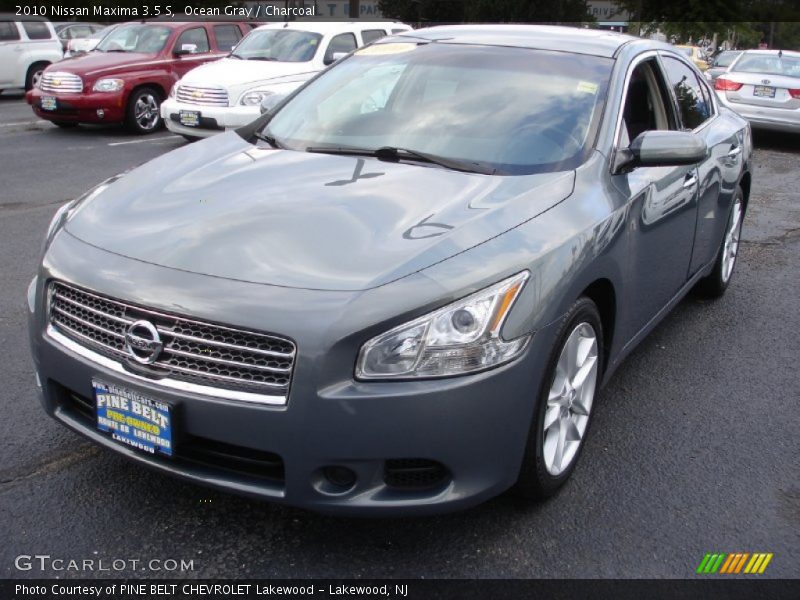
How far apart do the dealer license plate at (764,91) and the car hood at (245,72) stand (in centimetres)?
688

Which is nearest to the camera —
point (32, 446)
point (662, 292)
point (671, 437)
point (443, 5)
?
point (32, 446)

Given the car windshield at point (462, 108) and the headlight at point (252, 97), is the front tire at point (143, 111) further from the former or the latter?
the car windshield at point (462, 108)

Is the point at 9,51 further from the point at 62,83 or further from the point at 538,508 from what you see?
the point at 538,508

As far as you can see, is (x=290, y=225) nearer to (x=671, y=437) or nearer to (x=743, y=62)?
(x=671, y=437)

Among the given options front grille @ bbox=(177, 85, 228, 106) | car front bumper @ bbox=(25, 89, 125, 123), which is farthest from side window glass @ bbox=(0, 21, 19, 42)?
front grille @ bbox=(177, 85, 228, 106)

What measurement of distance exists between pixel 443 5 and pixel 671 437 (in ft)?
122

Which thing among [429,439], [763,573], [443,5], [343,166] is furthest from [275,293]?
[443,5]

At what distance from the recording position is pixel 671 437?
3.73 meters

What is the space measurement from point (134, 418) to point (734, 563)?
6.70 feet

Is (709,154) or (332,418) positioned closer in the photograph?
(332,418)

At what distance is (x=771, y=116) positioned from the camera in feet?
43.1

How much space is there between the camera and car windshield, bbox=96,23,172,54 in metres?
13.5

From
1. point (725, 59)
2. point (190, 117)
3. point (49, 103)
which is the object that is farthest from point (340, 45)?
point (725, 59)

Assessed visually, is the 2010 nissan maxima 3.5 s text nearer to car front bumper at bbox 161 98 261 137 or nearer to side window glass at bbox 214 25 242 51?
car front bumper at bbox 161 98 261 137
